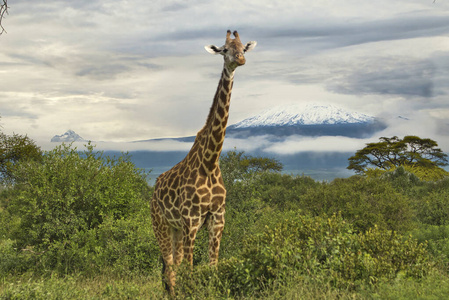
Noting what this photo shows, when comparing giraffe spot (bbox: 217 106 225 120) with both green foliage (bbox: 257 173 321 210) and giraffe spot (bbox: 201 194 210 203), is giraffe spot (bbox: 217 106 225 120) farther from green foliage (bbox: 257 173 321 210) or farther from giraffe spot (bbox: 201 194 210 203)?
green foliage (bbox: 257 173 321 210)

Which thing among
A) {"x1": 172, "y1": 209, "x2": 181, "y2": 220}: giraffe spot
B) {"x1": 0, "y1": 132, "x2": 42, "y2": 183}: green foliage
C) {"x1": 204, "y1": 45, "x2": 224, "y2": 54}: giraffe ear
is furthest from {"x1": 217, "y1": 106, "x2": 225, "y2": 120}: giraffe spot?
{"x1": 0, "y1": 132, "x2": 42, "y2": 183}: green foliage

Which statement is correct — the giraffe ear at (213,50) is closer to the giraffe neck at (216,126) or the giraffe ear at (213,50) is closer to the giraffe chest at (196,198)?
the giraffe neck at (216,126)

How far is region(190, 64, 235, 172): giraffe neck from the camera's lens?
8.63 metres

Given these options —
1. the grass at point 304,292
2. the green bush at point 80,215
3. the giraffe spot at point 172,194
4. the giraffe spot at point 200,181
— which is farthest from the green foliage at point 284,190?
the giraffe spot at point 200,181

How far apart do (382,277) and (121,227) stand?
8993 millimetres

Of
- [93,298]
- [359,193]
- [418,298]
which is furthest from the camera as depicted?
[359,193]

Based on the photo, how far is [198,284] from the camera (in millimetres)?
8617

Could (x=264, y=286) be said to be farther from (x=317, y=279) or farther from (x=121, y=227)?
(x=121, y=227)

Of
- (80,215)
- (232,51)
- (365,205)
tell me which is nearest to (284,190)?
(365,205)

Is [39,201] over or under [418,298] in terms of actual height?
over

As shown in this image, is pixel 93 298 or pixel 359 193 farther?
pixel 359 193

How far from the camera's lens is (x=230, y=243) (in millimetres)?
13695

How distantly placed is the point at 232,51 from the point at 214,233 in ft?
11.1

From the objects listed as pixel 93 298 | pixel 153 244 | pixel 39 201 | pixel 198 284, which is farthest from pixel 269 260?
pixel 39 201
